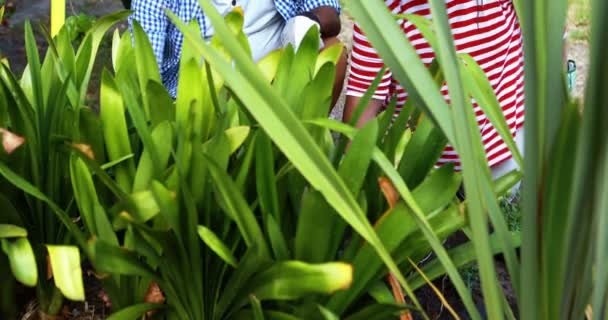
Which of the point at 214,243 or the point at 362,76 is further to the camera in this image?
the point at 362,76

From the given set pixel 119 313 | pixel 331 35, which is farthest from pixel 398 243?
pixel 331 35

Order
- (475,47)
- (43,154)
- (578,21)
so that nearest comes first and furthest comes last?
(43,154) < (475,47) < (578,21)

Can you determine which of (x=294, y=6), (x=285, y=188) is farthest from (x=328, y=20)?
(x=285, y=188)

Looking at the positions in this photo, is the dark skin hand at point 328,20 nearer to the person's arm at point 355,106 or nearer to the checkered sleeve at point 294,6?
the checkered sleeve at point 294,6

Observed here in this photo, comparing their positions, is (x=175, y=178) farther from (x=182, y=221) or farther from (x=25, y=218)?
(x=25, y=218)

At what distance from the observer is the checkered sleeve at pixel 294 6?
255cm

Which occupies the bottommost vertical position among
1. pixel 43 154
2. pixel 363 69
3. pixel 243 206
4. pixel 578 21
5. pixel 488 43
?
pixel 578 21

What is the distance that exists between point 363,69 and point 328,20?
61 cm

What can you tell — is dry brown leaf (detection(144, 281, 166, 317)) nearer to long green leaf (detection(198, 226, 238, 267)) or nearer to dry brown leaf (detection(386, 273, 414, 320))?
long green leaf (detection(198, 226, 238, 267))

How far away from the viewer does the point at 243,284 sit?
1.17 m

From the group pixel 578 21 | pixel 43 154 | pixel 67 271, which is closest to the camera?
pixel 67 271

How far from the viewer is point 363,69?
2021 millimetres

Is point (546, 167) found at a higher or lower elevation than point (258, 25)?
higher

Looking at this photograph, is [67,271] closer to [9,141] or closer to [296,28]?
[9,141]
